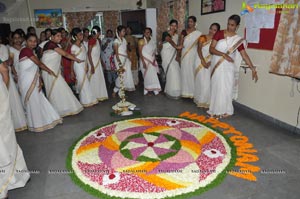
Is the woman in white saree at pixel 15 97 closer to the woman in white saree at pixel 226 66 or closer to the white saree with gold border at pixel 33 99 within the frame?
the white saree with gold border at pixel 33 99

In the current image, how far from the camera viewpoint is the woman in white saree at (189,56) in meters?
4.68

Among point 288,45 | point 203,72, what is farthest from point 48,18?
point 288,45

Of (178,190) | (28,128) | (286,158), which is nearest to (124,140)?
(178,190)

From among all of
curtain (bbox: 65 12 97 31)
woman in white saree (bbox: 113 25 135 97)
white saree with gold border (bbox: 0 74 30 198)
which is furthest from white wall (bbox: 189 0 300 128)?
curtain (bbox: 65 12 97 31)

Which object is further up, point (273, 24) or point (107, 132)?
point (273, 24)

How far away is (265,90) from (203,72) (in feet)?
3.64

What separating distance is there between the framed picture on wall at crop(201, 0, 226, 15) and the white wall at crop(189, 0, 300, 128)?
0.30 feet

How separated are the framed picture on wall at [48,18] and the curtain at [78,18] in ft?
0.86

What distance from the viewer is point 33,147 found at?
10.9 feet

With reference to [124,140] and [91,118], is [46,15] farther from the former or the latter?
[124,140]

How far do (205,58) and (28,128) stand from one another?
3.14 metres

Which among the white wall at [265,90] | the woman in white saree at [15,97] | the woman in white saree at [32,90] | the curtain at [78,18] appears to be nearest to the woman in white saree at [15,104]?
the woman in white saree at [15,97]

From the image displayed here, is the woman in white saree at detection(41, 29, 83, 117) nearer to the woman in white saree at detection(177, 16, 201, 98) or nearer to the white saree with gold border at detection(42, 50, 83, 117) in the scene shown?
the white saree with gold border at detection(42, 50, 83, 117)

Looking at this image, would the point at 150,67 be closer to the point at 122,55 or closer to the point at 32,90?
the point at 122,55
